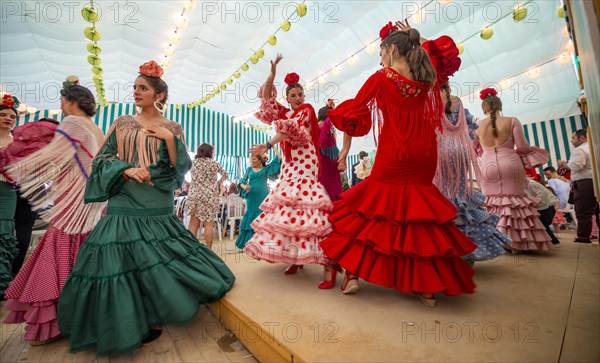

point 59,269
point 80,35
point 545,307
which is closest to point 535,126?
point 545,307

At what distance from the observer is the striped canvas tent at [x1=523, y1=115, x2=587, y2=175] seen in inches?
363

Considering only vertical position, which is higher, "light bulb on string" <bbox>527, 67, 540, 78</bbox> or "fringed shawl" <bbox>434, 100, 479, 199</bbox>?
"light bulb on string" <bbox>527, 67, 540, 78</bbox>

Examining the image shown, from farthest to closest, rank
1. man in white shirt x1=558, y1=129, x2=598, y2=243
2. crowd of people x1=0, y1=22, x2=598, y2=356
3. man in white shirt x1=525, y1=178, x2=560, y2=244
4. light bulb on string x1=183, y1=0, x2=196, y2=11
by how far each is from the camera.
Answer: light bulb on string x1=183, y1=0, x2=196, y2=11 < man in white shirt x1=558, y1=129, x2=598, y2=243 < man in white shirt x1=525, y1=178, x2=560, y2=244 < crowd of people x1=0, y1=22, x2=598, y2=356

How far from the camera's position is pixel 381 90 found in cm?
174

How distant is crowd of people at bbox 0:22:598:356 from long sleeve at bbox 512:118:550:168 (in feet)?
4.10

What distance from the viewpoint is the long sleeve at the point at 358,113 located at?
1709 mm

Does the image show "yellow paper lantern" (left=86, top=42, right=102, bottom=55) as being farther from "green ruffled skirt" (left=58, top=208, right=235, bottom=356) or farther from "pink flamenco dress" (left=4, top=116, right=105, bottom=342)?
"green ruffled skirt" (left=58, top=208, right=235, bottom=356)

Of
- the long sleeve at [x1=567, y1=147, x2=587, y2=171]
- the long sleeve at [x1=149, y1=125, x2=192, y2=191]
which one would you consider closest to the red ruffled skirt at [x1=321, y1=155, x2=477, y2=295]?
the long sleeve at [x1=149, y1=125, x2=192, y2=191]

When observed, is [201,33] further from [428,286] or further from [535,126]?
[535,126]

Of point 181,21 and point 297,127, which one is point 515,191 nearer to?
point 297,127

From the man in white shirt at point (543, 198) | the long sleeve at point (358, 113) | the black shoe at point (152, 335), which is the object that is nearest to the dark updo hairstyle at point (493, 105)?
the man in white shirt at point (543, 198)

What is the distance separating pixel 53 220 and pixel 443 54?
3.02m

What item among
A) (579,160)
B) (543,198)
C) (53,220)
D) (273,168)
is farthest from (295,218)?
(579,160)

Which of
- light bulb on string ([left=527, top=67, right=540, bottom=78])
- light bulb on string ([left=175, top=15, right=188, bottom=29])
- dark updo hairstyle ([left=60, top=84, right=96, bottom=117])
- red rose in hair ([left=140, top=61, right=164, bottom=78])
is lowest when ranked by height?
dark updo hairstyle ([left=60, top=84, right=96, bottom=117])
